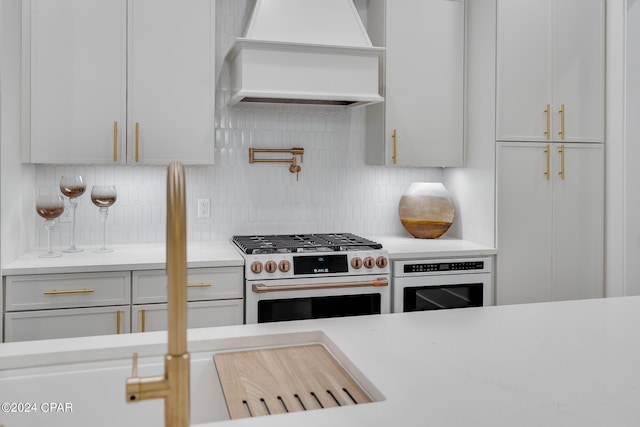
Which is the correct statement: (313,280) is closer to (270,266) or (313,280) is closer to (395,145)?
(270,266)

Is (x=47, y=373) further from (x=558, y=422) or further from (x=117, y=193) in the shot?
(x=117, y=193)

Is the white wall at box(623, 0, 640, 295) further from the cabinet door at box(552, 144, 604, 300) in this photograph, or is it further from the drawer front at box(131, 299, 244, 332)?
the drawer front at box(131, 299, 244, 332)

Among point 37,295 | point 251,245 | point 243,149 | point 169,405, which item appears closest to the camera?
point 169,405

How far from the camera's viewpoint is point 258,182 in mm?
3619

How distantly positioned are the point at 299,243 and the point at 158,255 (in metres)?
0.77

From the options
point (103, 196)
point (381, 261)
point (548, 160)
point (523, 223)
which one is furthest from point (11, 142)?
point (548, 160)

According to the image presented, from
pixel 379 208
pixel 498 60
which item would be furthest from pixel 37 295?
pixel 498 60

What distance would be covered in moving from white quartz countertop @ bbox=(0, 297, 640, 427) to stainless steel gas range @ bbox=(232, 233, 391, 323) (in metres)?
1.29

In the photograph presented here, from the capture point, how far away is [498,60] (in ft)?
11.0

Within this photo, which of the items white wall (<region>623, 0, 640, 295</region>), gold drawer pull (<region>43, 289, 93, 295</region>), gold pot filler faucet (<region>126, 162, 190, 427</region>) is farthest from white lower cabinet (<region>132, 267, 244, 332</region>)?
white wall (<region>623, 0, 640, 295</region>)

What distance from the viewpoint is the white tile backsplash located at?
3.36 metres

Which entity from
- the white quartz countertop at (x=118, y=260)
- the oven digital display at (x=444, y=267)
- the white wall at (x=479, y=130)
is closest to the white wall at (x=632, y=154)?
the white wall at (x=479, y=130)

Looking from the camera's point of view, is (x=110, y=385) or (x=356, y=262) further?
(x=356, y=262)

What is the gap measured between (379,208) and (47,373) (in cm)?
283
